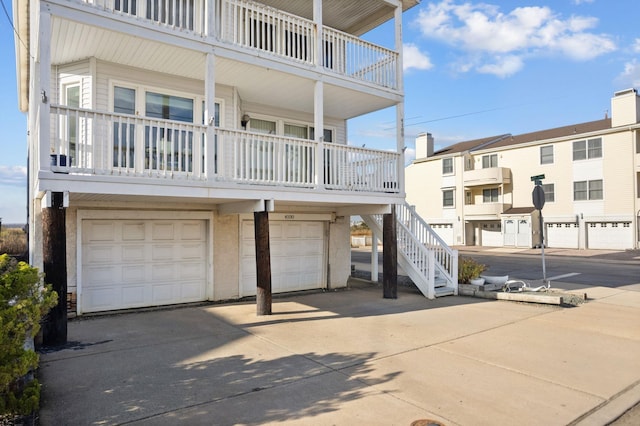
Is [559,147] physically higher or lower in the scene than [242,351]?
higher

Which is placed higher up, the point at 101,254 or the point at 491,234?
the point at 101,254

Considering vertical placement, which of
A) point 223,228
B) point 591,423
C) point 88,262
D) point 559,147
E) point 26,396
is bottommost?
point 591,423

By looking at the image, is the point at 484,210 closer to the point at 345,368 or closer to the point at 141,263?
the point at 141,263

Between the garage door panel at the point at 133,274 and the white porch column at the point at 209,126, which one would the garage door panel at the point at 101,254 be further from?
the white porch column at the point at 209,126

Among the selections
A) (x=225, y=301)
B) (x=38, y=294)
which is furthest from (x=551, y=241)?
(x=38, y=294)

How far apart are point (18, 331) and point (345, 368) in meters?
3.63

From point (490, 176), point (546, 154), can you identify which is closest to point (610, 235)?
point (546, 154)

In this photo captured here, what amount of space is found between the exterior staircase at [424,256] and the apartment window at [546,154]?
984 inches

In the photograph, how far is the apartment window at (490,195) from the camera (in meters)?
35.0

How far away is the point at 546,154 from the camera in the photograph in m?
32.1

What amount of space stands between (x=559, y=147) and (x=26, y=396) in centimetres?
3503

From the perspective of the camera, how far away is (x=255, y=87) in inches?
395

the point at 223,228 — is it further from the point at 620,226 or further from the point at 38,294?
the point at 620,226

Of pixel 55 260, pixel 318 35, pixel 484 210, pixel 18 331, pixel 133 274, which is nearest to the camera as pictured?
pixel 18 331
